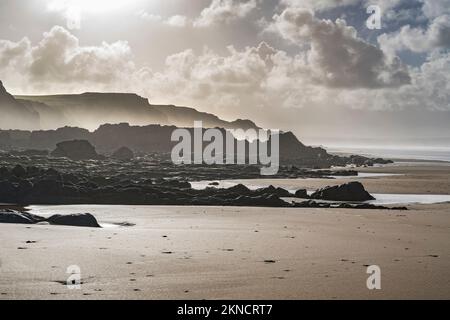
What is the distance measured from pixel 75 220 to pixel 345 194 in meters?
17.6

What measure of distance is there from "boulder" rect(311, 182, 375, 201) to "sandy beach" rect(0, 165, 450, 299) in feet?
41.4

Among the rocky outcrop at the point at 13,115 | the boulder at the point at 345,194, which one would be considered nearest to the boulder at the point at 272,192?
the boulder at the point at 345,194

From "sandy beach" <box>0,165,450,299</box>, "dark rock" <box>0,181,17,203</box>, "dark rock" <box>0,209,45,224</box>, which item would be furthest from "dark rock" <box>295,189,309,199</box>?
"dark rock" <box>0,209,45,224</box>

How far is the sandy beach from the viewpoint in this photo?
6.88 metres

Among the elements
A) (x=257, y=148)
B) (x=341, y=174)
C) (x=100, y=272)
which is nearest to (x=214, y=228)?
(x=100, y=272)

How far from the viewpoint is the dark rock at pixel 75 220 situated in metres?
13.9

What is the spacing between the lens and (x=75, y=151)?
66.2 metres

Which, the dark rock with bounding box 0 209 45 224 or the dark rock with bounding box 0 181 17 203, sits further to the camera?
the dark rock with bounding box 0 181 17 203

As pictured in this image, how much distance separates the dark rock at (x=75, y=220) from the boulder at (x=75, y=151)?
50.9m

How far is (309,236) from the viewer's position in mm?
12320

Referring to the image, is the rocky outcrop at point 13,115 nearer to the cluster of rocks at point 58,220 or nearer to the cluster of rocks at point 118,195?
the cluster of rocks at point 118,195

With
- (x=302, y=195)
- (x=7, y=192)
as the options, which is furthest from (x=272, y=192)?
(x=7, y=192)

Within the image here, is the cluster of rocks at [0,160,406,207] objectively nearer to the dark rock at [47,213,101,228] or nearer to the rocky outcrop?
the dark rock at [47,213,101,228]

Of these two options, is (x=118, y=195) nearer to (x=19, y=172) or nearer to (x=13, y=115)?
(x=19, y=172)
